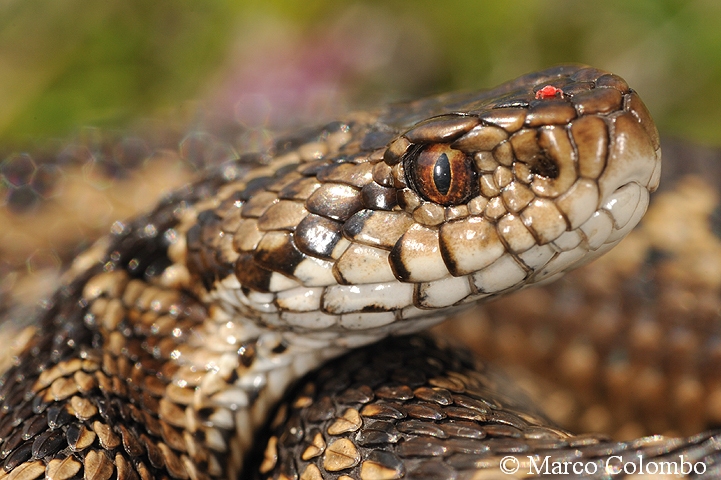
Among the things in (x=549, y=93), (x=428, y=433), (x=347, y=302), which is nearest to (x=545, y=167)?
(x=549, y=93)

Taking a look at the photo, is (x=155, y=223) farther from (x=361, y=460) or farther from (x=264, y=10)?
(x=264, y=10)

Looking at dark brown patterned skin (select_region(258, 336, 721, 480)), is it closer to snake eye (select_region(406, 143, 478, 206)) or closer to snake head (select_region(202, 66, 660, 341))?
snake head (select_region(202, 66, 660, 341))

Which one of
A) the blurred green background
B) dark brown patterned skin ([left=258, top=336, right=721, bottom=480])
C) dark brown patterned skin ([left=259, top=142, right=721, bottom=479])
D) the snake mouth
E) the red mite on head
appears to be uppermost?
the blurred green background

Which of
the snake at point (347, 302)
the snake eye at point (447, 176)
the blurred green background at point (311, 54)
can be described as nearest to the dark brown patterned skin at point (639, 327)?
the snake at point (347, 302)

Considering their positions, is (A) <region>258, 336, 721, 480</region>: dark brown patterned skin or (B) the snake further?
(B) the snake

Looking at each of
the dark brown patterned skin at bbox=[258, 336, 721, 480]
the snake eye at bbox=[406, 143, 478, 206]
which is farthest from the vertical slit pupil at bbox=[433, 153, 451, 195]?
the dark brown patterned skin at bbox=[258, 336, 721, 480]

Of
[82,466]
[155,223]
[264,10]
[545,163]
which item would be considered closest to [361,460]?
[82,466]

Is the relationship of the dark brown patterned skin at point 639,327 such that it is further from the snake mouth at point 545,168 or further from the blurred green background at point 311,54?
the blurred green background at point 311,54
